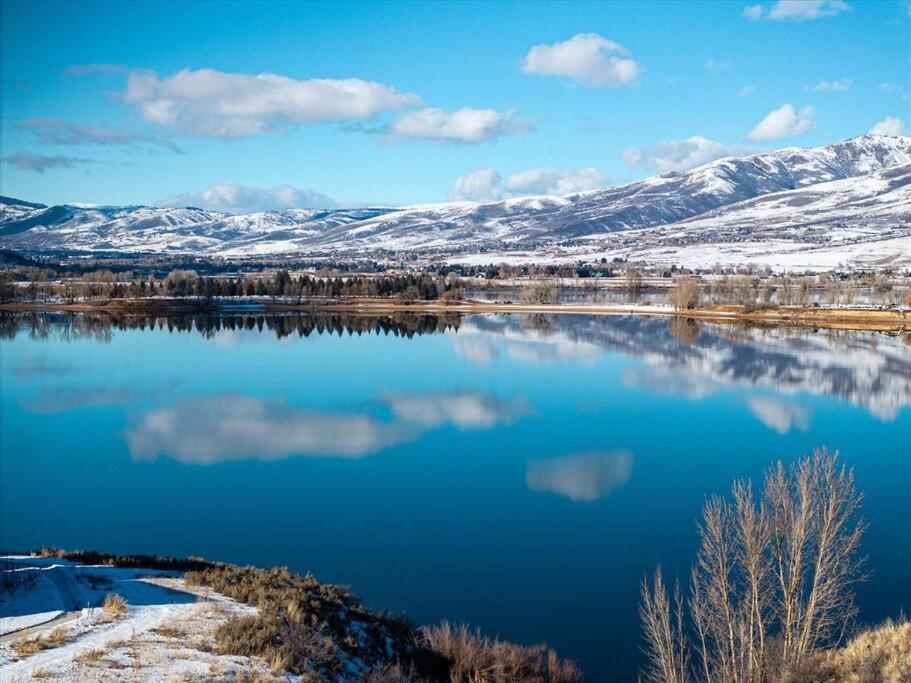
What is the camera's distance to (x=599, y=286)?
99750 mm

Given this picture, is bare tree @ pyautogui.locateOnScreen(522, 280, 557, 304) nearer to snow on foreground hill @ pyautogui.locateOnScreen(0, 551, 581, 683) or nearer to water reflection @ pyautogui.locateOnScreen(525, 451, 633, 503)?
water reflection @ pyautogui.locateOnScreen(525, 451, 633, 503)

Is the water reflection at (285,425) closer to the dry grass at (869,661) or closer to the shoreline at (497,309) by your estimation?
the dry grass at (869,661)

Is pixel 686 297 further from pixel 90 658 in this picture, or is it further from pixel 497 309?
pixel 90 658

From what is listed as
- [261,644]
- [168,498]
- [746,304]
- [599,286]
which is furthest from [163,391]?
[599,286]

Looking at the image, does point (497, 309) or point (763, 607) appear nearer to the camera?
point (763, 607)

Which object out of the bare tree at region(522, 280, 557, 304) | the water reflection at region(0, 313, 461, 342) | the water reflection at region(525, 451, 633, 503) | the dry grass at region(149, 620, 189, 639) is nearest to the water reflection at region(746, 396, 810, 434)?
the water reflection at region(525, 451, 633, 503)

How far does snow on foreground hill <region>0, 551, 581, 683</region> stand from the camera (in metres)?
6.86

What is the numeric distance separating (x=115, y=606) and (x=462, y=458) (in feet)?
42.3

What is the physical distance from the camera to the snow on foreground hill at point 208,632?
22.5 ft

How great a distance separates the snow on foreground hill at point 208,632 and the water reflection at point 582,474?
7.34 metres

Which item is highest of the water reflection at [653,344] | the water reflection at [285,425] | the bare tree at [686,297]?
the bare tree at [686,297]

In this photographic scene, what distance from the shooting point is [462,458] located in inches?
795

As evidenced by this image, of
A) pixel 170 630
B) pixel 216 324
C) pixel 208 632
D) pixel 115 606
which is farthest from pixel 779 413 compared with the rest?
pixel 216 324

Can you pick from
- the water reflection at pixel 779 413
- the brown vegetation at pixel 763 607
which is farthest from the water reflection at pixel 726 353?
the brown vegetation at pixel 763 607
